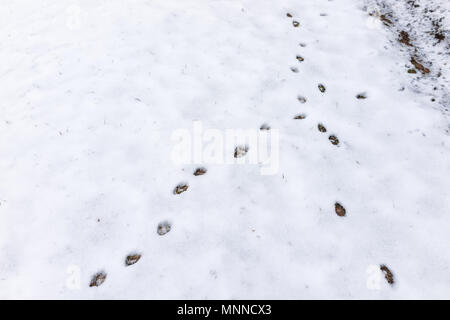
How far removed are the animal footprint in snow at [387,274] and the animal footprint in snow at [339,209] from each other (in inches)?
27.7

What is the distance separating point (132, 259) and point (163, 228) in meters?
0.48

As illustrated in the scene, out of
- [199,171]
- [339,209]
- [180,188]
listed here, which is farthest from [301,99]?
[180,188]

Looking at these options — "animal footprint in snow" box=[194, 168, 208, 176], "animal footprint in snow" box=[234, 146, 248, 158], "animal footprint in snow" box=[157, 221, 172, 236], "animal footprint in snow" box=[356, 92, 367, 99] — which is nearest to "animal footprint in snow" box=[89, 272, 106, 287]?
"animal footprint in snow" box=[157, 221, 172, 236]

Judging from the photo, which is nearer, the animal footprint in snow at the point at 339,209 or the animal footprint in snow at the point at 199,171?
the animal footprint in snow at the point at 339,209

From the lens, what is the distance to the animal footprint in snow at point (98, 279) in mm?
3111

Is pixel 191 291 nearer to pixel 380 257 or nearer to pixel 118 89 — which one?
pixel 380 257

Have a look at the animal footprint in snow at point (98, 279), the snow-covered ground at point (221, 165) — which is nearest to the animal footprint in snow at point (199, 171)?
the snow-covered ground at point (221, 165)

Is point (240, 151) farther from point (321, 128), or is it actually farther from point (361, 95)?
point (361, 95)

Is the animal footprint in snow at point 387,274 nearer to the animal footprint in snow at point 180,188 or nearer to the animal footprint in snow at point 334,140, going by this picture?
the animal footprint in snow at point 334,140

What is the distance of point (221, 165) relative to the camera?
4117 mm

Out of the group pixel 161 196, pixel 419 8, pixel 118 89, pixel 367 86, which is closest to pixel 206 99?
pixel 118 89

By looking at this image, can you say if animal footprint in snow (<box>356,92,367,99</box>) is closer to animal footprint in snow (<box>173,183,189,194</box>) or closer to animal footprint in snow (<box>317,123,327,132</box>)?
animal footprint in snow (<box>317,123,327,132</box>)

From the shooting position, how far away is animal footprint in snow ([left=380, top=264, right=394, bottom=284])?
122 inches

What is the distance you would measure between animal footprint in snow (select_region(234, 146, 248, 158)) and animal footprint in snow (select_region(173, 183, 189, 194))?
88cm
